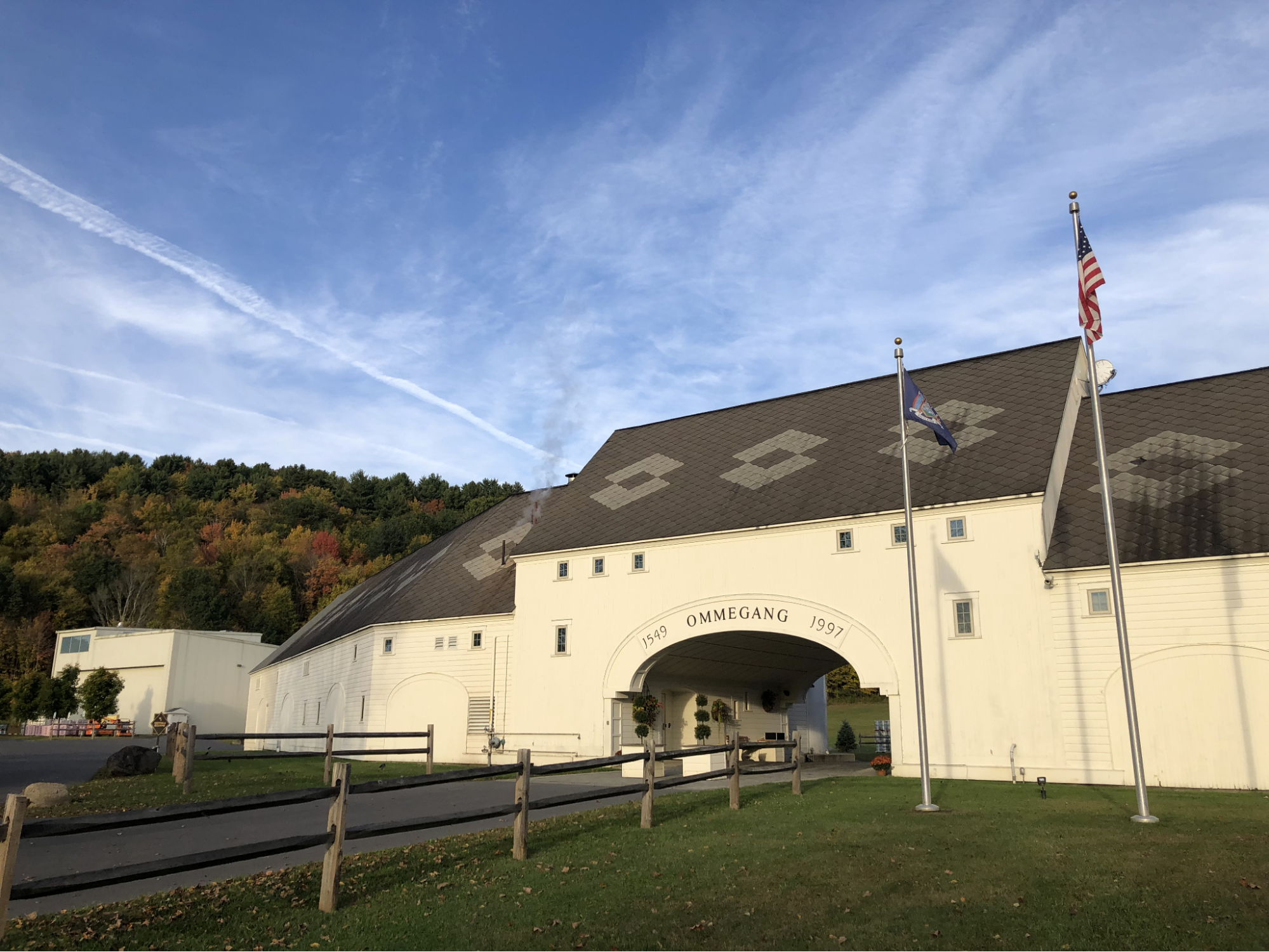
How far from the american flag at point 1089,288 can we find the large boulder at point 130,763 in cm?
2106

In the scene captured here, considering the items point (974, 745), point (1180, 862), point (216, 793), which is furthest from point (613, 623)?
point (1180, 862)

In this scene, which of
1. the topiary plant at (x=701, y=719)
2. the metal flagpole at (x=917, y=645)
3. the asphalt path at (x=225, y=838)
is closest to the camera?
the asphalt path at (x=225, y=838)

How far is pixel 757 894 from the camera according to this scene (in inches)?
345

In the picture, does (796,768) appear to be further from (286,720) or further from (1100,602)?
(286,720)

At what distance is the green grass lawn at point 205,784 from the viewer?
15641mm

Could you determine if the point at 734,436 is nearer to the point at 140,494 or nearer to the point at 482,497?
the point at 482,497

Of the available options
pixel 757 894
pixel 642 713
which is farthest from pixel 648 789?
pixel 642 713

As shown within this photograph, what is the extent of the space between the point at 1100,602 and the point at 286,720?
36.7 metres

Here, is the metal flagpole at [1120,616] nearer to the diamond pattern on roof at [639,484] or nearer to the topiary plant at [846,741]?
the diamond pattern on roof at [639,484]

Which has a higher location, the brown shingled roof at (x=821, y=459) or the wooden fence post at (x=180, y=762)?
the brown shingled roof at (x=821, y=459)

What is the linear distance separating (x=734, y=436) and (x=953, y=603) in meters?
11.4

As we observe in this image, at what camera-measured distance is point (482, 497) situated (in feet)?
289

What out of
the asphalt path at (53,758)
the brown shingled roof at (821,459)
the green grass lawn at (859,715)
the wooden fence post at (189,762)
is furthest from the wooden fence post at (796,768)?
the green grass lawn at (859,715)

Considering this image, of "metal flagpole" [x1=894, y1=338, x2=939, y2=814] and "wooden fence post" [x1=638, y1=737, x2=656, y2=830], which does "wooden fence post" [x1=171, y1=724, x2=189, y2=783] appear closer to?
"wooden fence post" [x1=638, y1=737, x2=656, y2=830]
